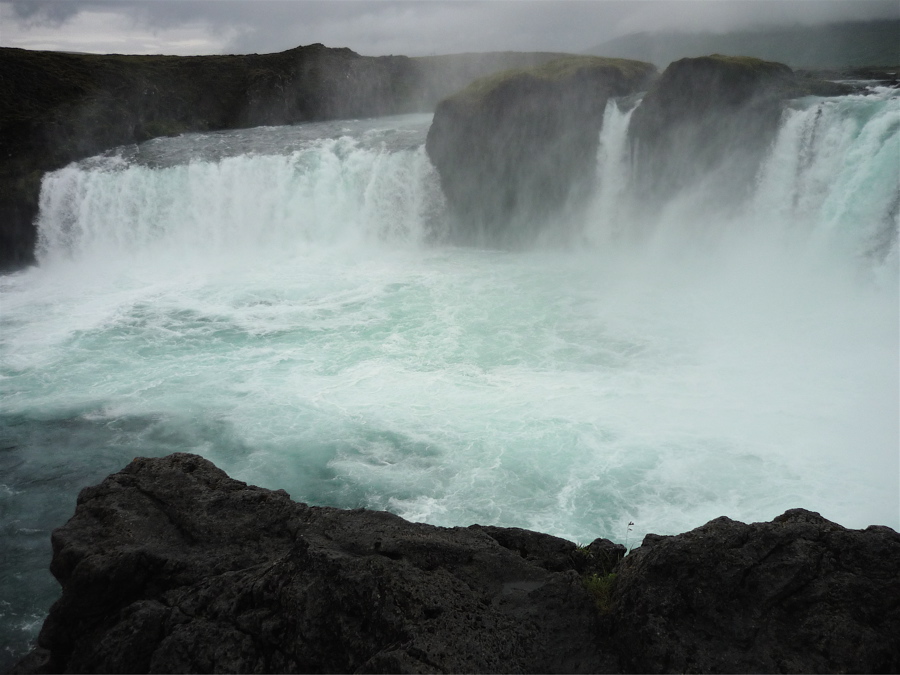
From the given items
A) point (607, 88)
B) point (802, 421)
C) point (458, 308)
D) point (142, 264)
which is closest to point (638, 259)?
point (607, 88)

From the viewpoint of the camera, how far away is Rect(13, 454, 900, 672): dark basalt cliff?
4910mm

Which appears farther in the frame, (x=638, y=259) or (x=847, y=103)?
(x=638, y=259)

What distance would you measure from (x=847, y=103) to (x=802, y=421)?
40.1 feet

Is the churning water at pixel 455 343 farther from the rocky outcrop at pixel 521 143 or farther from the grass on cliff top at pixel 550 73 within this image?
the grass on cliff top at pixel 550 73

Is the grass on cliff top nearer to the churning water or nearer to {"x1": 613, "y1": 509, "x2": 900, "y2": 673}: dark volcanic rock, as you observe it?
the churning water

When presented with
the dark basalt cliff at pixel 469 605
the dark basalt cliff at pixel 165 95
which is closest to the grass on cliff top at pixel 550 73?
the dark basalt cliff at pixel 165 95

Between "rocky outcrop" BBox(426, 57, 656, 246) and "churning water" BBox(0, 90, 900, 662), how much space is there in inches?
41.2

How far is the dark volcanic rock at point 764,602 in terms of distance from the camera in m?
4.78

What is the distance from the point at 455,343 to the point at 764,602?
13.3 meters

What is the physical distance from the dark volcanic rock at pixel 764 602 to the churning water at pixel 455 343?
487cm

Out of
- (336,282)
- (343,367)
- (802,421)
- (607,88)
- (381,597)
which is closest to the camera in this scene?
(381,597)

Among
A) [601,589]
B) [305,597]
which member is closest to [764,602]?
[601,589]

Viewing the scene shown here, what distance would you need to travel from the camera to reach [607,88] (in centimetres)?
2702

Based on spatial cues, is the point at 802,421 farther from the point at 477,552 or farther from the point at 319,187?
the point at 319,187
